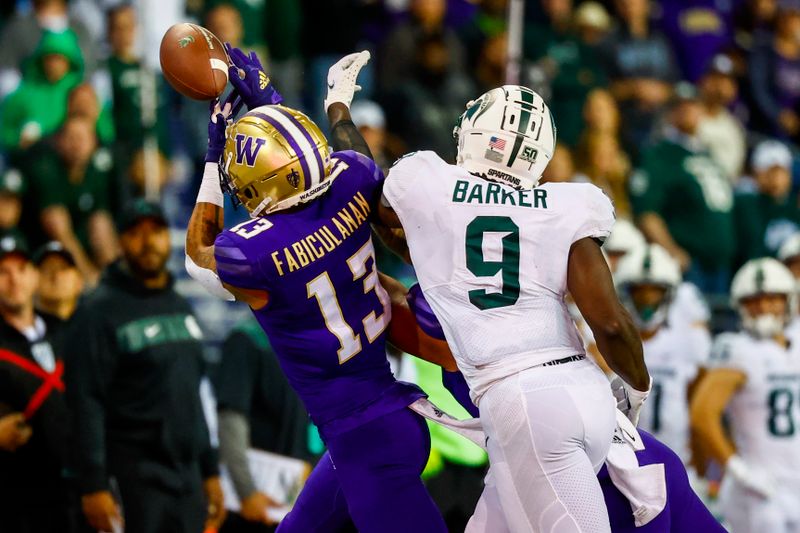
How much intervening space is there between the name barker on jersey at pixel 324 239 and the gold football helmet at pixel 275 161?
0.11 meters

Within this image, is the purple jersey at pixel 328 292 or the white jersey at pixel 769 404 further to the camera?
the white jersey at pixel 769 404

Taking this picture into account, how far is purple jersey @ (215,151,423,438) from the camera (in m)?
4.78

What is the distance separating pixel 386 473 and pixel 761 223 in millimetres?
6826

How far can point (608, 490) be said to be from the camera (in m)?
4.87

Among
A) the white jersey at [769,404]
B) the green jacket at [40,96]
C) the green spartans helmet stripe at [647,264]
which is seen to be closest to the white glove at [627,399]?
the green spartans helmet stripe at [647,264]

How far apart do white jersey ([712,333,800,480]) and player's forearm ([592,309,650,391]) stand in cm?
365

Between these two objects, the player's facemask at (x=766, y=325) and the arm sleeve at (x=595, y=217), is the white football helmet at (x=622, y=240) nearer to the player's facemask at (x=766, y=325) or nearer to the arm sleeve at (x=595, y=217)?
the player's facemask at (x=766, y=325)

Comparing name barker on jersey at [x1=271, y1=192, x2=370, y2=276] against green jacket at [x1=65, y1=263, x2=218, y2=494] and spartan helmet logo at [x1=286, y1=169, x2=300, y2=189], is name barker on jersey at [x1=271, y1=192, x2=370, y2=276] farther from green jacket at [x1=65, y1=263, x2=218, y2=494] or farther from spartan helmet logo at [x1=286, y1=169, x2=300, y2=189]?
green jacket at [x1=65, y1=263, x2=218, y2=494]

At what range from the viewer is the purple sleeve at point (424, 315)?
505 cm

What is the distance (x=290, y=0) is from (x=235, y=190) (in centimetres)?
579

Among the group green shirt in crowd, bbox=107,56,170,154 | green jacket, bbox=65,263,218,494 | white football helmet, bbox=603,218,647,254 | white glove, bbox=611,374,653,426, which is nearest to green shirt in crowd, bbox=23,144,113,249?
green shirt in crowd, bbox=107,56,170,154

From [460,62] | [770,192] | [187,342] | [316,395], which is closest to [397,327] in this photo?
[316,395]

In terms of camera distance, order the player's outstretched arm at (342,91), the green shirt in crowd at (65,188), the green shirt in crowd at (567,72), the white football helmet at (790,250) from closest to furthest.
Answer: the player's outstretched arm at (342,91), the green shirt in crowd at (65,188), the white football helmet at (790,250), the green shirt in crowd at (567,72)

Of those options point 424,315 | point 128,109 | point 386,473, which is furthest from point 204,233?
point 128,109
